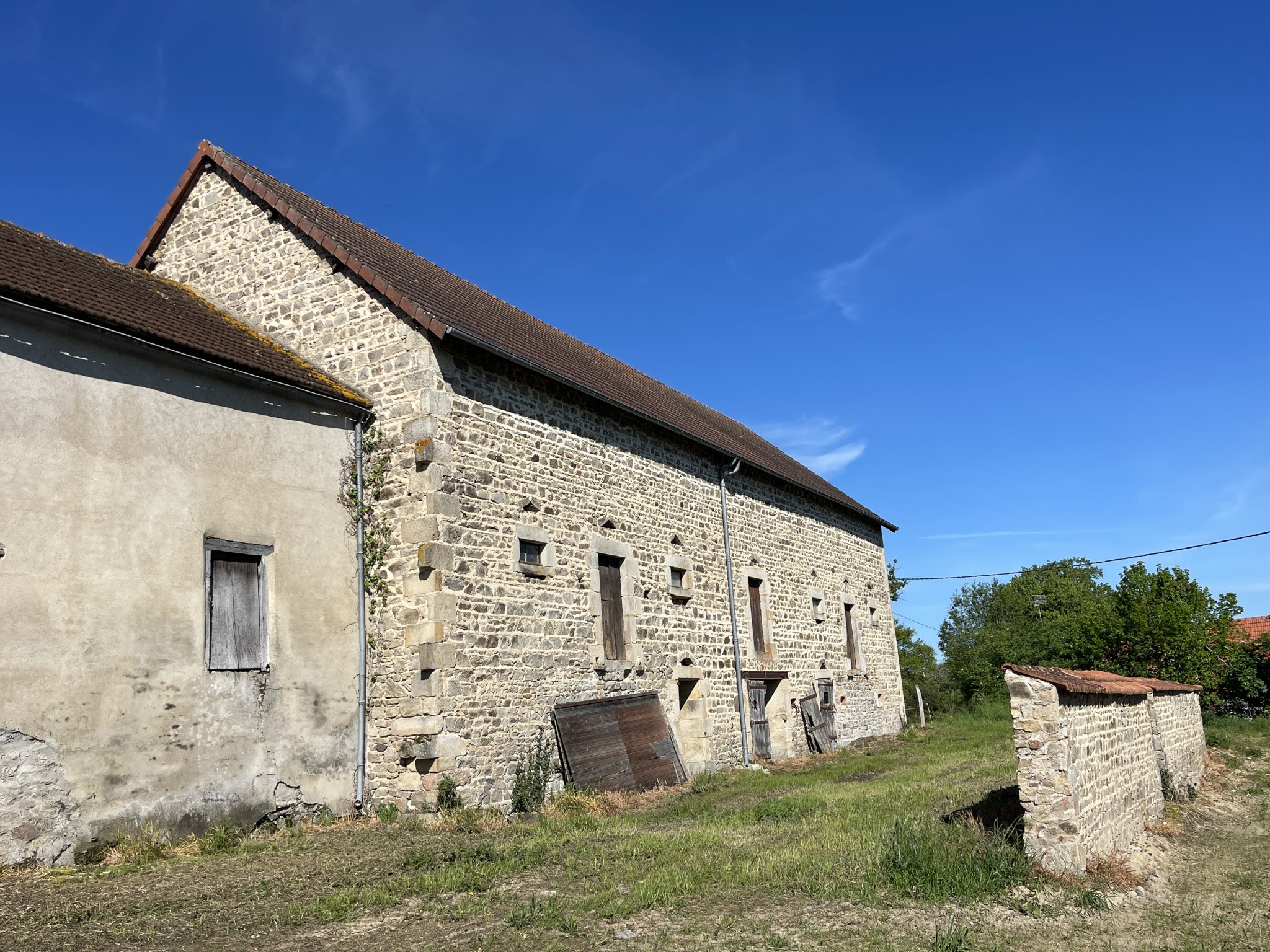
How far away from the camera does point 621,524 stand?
1247 centimetres

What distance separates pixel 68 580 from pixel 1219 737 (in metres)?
18.6

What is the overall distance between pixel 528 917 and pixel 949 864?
295cm

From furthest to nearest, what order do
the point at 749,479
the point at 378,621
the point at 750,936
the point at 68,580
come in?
1. the point at 749,479
2. the point at 378,621
3. the point at 68,580
4. the point at 750,936

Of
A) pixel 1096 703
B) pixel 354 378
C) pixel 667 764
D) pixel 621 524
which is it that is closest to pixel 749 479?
pixel 621 524

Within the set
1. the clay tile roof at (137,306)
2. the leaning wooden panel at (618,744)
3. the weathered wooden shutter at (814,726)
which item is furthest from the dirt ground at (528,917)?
the weathered wooden shutter at (814,726)

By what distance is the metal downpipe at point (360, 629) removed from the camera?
→ 30.8 ft

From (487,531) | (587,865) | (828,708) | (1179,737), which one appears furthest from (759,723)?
(587,865)

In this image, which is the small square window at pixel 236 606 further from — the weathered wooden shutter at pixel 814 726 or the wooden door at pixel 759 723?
the weathered wooden shutter at pixel 814 726

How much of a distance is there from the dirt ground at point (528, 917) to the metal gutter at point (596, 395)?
211 inches

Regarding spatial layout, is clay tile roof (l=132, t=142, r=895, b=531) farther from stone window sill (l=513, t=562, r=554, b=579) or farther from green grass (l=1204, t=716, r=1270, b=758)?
green grass (l=1204, t=716, r=1270, b=758)

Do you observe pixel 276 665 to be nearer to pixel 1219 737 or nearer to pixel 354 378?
pixel 354 378

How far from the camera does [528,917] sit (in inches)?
217

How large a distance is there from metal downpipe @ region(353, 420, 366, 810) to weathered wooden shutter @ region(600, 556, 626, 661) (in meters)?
3.26

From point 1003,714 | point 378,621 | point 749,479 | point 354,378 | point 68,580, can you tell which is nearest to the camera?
point 68,580
